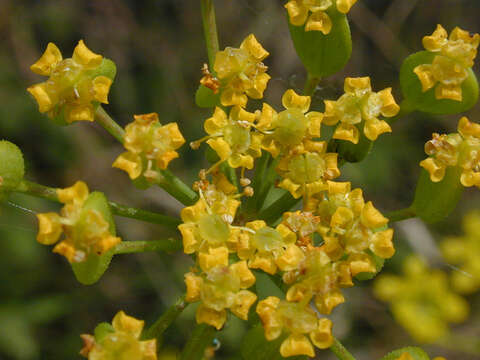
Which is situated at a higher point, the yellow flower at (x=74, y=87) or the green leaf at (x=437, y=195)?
the yellow flower at (x=74, y=87)

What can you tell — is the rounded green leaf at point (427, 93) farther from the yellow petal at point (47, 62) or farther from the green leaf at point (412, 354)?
the yellow petal at point (47, 62)

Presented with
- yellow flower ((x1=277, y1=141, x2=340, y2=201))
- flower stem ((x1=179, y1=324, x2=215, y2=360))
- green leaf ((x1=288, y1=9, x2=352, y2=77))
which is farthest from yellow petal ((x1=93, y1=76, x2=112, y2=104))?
flower stem ((x1=179, y1=324, x2=215, y2=360))

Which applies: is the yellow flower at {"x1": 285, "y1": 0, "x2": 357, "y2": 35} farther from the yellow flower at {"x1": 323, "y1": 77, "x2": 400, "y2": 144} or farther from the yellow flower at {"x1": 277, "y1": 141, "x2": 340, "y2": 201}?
the yellow flower at {"x1": 277, "y1": 141, "x2": 340, "y2": 201}

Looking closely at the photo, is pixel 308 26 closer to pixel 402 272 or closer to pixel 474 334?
pixel 402 272

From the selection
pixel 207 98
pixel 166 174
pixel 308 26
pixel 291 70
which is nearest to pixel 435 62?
pixel 308 26

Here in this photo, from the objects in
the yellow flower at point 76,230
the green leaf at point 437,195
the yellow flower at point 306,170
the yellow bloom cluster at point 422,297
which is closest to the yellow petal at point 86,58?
the yellow flower at point 76,230

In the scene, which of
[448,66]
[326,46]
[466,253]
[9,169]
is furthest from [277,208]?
[466,253]
